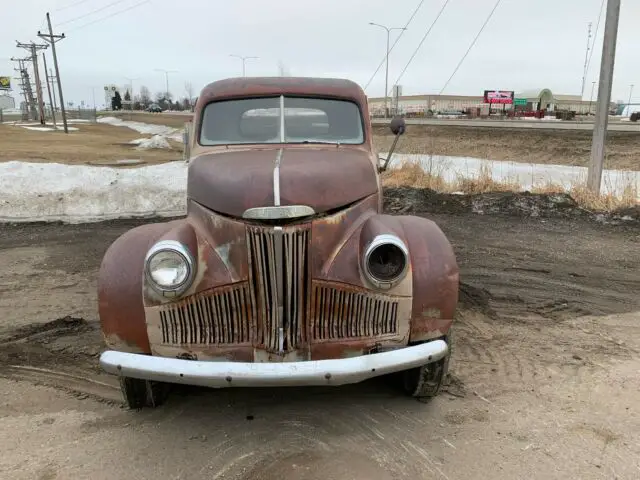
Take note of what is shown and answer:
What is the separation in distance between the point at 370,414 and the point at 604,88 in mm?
9513

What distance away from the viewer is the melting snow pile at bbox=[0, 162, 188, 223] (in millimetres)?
10109

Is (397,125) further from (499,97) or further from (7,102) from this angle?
(7,102)

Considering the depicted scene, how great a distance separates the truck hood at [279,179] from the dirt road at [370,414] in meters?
1.40

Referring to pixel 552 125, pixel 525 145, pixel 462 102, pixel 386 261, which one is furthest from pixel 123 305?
pixel 462 102

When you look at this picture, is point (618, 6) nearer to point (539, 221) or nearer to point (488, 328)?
point (539, 221)

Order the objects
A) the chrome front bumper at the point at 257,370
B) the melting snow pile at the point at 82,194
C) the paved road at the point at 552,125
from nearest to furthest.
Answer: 1. the chrome front bumper at the point at 257,370
2. the melting snow pile at the point at 82,194
3. the paved road at the point at 552,125

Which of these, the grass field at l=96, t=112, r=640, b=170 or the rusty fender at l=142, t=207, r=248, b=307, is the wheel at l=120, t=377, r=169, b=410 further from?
the grass field at l=96, t=112, r=640, b=170

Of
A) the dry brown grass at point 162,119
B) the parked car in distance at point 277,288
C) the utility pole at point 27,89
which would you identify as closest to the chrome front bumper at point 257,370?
the parked car in distance at point 277,288

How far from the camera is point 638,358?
4.29 meters

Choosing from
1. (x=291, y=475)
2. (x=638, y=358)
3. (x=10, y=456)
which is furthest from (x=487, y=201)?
(x=10, y=456)

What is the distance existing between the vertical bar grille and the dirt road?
691 mm

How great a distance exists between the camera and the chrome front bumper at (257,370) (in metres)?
2.76

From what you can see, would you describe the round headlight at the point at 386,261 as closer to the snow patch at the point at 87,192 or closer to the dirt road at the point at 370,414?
the dirt road at the point at 370,414

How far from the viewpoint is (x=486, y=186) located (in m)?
11.5
